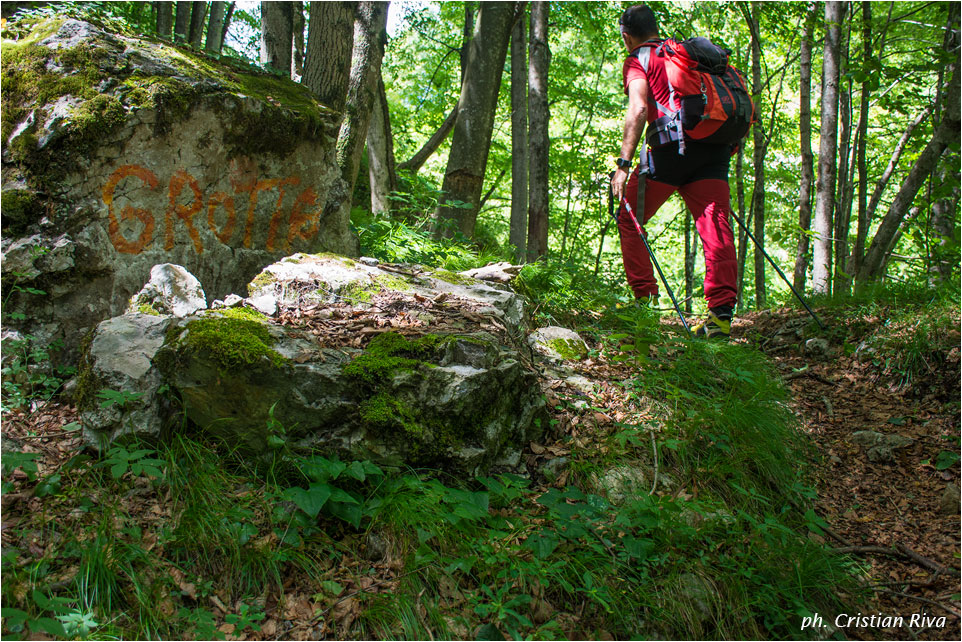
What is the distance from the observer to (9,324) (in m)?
3.02

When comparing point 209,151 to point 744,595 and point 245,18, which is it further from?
point 245,18

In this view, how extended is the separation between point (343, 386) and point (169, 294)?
1.53 meters

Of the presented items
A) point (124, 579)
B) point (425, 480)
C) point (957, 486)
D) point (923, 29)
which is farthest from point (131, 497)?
point (923, 29)

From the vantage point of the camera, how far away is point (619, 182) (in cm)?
460

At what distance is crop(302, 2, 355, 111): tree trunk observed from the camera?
5539mm

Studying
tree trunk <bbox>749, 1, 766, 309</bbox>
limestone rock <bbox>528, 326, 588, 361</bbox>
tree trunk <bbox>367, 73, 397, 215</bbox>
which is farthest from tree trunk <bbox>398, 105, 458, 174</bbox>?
limestone rock <bbox>528, 326, 588, 361</bbox>

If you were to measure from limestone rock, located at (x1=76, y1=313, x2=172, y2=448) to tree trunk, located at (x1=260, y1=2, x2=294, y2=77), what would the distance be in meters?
5.97

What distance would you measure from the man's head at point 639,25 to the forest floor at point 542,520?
8.17 ft

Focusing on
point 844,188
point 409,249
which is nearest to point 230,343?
point 409,249

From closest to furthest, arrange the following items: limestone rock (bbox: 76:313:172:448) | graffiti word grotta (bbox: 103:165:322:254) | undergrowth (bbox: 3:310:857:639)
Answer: undergrowth (bbox: 3:310:857:639)
limestone rock (bbox: 76:313:172:448)
graffiti word grotta (bbox: 103:165:322:254)

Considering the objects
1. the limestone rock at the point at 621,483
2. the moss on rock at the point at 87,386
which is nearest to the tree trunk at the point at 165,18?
the moss on rock at the point at 87,386

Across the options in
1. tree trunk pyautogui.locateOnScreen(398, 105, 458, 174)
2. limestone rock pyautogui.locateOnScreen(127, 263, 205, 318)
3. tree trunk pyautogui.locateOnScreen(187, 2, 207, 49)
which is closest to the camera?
limestone rock pyautogui.locateOnScreen(127, 263, 205, 318)

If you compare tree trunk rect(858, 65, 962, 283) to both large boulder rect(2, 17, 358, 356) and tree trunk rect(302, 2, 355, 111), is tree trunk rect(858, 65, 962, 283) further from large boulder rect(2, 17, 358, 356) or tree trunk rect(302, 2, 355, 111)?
tree trunk rect(302, 2, 355, 111)

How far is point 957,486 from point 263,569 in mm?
3663
